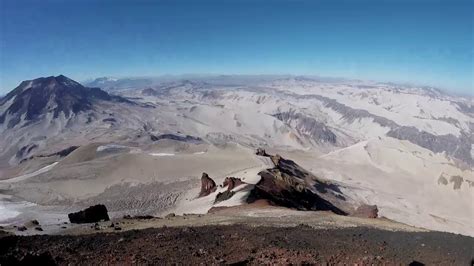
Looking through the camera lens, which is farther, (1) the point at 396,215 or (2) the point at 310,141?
(2) the point at 310,141

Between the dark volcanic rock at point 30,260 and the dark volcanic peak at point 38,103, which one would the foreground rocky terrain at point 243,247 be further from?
the dark volcanic peak at point 38,103

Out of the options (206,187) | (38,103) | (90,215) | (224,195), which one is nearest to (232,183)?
(224,195)

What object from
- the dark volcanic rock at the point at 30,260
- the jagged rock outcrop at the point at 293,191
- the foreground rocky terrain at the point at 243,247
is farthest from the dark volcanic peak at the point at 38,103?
the dark volcanic rock at the point at 30,260

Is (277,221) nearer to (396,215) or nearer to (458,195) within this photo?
(396,215)

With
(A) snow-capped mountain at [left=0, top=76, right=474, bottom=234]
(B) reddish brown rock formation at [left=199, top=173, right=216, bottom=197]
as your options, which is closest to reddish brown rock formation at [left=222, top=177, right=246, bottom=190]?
(B) reddish brown rock formation at [left=199, top=173, right=216, bottom=197]

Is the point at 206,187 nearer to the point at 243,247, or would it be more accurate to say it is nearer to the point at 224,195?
the point at 224,195

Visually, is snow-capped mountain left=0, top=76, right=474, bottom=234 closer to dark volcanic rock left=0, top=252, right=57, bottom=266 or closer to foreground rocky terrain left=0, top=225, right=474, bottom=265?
foreground rocky terrain left=0, top=225, right=474, bottom=265

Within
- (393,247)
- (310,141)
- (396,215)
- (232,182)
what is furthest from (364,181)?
(310,141)
